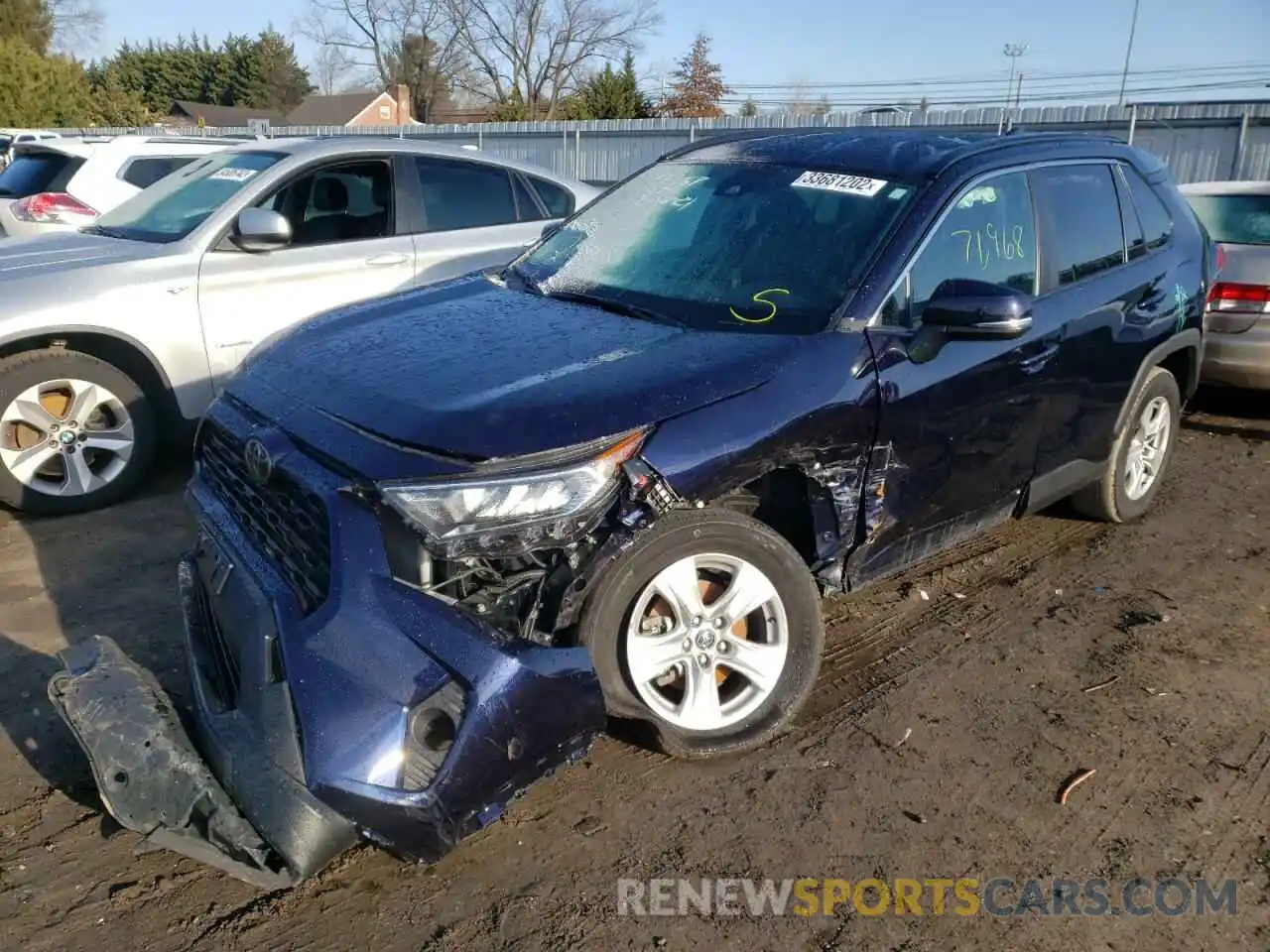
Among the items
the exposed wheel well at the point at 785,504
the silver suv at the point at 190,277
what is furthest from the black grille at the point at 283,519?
the silver suv at the point at 190,277

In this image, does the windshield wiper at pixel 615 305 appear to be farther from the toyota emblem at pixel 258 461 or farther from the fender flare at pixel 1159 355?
the fender flare at pixel 1159 355

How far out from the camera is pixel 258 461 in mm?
2789

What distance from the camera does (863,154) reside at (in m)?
3.77

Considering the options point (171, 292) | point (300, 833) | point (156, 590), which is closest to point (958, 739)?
point (300, 833)

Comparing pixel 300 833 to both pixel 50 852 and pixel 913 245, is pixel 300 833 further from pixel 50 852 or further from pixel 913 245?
pixel 913 245

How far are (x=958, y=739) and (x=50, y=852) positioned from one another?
267 cm

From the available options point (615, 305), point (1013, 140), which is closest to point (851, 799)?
point (615, 305)

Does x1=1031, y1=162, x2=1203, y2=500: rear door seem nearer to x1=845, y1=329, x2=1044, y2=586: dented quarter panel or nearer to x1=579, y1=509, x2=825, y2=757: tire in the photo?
x1=845, y1=329, x2=1044, y2=586: dented quarter panel

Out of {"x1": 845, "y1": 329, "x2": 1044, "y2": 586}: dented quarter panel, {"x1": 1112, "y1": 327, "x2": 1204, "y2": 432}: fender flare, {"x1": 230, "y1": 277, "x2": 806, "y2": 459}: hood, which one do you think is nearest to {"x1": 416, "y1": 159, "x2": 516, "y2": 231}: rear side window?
{"x1": 230, "y1": 277, "x2": 806, "y2": 459}: hood

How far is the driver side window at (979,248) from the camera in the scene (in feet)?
11.0

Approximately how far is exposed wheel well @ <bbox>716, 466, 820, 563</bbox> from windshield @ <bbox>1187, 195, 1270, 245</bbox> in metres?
5.65

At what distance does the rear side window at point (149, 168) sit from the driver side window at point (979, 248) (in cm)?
713

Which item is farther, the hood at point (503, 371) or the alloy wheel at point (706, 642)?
the alloy wheel at point (706, 642)

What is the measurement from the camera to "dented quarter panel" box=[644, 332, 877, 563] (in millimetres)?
A: 2730
